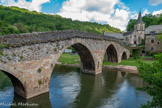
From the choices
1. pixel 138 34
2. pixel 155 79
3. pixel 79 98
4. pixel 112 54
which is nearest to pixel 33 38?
pixel 79 98

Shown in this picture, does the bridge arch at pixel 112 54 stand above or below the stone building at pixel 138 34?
below

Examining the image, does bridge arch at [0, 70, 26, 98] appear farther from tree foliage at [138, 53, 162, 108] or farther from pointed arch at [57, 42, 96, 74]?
pointed arch at [57, 42, 96, 74]

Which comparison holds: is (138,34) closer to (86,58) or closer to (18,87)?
(86,58)

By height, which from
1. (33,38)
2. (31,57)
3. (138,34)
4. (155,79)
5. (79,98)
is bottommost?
(79,98)

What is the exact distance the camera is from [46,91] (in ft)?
39.0

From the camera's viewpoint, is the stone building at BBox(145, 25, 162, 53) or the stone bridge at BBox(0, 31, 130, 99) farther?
the stone building at BBox(145, 25, 162, 53)

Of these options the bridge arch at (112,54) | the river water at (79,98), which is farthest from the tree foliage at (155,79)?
the bridge arch at (112,54)

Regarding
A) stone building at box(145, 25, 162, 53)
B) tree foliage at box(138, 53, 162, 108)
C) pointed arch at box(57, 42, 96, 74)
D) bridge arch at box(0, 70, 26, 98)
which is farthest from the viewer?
stone building at box(145, 25, 162, 53)

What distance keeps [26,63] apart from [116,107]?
8.32m

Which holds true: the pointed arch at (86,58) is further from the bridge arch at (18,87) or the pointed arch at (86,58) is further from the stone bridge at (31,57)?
the bridge arch at (18,87)

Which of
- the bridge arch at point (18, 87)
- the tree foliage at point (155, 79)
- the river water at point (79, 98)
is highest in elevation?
the tree foliage at point (155, 79)

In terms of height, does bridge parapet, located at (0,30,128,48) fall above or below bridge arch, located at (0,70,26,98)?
above

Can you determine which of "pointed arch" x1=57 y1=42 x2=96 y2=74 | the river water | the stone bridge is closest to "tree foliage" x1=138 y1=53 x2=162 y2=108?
the river water

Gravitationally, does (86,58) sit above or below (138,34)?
below
